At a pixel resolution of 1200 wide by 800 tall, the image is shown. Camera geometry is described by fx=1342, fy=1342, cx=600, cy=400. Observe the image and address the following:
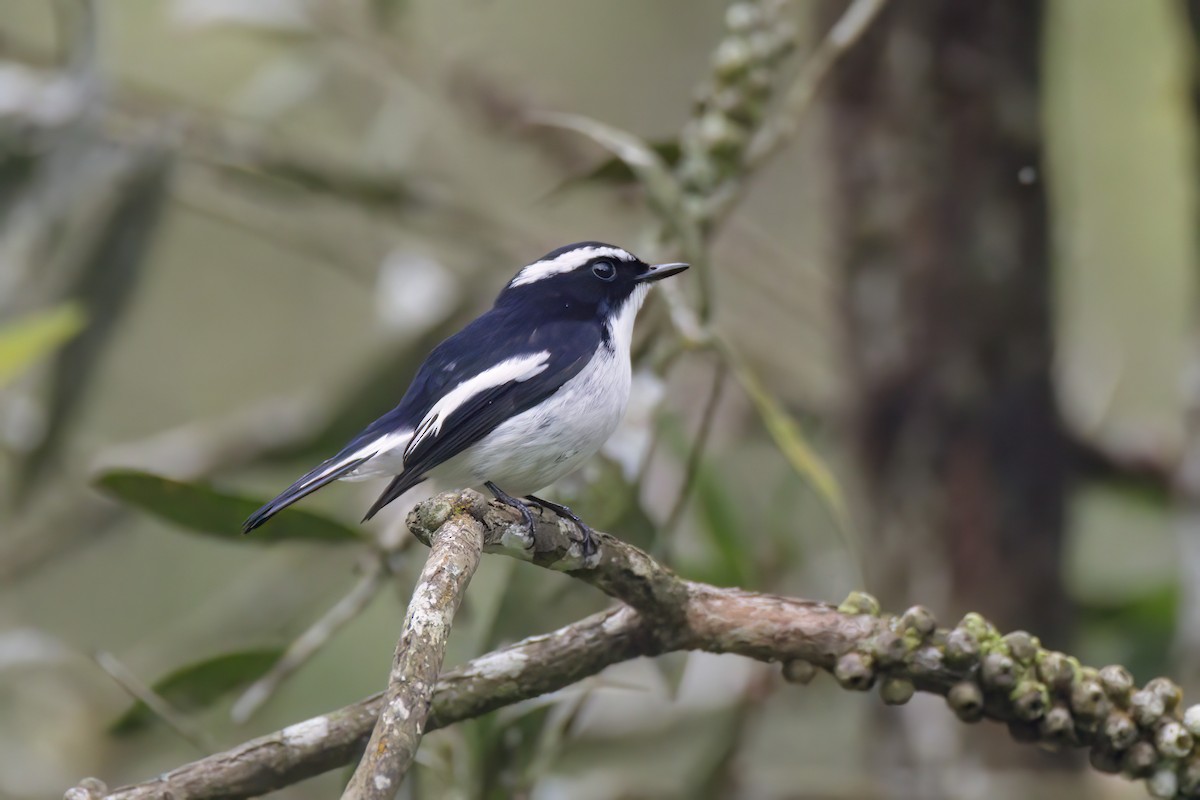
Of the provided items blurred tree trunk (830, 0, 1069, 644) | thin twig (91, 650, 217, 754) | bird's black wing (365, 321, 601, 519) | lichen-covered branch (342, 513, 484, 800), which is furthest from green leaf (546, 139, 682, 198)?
lichen-covered branch (342, 513, 484, 800)

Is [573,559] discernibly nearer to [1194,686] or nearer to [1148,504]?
[1194,686]

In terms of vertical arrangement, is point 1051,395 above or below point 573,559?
below

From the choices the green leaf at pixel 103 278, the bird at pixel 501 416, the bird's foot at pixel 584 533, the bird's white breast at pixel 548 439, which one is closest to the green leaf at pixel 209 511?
the bird at pixel 501 416

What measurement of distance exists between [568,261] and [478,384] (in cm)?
52

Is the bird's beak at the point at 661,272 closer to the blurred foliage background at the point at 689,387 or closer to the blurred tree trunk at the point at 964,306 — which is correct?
the blurred foliage background at the point at 689,387

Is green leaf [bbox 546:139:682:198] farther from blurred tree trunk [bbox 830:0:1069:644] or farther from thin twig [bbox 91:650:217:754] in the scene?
thin twig [bbox 91:650:217:754]

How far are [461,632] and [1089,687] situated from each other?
50.4 inches

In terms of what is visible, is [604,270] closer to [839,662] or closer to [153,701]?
[839,662]

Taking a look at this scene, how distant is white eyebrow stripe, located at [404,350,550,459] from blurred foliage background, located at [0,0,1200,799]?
424 mm

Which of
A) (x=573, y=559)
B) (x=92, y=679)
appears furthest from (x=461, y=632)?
(x=92, y=679)

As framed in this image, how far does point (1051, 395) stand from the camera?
12.4ft

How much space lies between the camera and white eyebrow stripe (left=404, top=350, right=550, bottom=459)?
2154mm

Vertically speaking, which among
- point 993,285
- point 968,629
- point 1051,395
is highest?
point 968,629

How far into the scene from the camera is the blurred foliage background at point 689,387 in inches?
115
